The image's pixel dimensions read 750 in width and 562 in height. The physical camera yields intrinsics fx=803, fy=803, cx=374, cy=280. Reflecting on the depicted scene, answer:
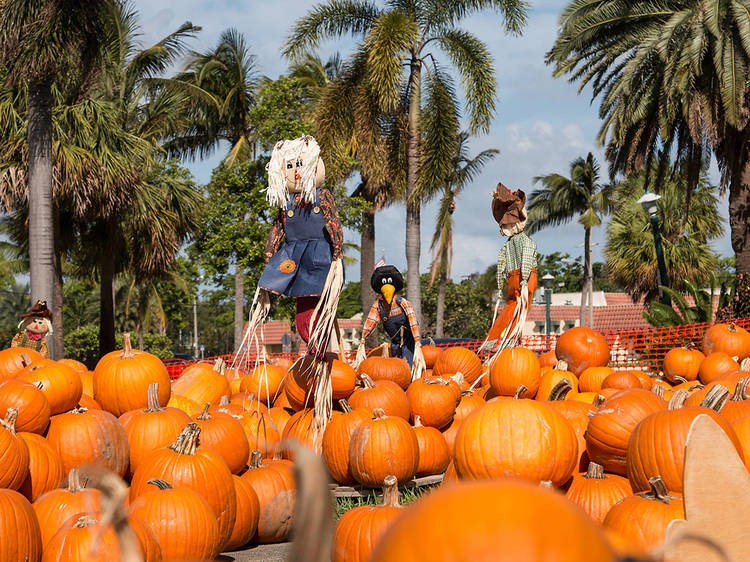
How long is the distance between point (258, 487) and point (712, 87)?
621 inches

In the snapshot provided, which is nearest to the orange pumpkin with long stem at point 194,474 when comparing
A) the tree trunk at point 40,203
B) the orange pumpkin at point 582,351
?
the orange pumpkin at point 582,351

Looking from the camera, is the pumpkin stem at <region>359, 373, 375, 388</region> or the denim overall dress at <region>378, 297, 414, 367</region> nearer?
the pumpkin stem at <region>359, 373, 375, 388</region>

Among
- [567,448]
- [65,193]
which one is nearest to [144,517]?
[567,448]

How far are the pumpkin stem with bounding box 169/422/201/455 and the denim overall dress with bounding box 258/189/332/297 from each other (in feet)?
5.71

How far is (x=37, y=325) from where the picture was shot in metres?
9.87

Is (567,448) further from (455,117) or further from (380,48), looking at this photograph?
(455,117)

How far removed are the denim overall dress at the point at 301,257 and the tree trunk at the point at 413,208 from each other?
1063 cm

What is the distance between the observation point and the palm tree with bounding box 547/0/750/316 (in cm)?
1656

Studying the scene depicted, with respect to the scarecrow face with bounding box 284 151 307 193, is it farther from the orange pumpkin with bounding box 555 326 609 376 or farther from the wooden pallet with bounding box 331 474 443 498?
the orange pumpkin with bounding box 555 326 609 376

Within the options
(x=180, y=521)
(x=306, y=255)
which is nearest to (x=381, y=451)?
(x=306, y=255)

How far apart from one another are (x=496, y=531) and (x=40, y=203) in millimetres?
11997

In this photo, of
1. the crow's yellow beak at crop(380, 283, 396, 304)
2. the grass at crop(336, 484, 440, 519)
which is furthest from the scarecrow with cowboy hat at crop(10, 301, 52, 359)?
the grass at crop(336, 484, 440, 519)

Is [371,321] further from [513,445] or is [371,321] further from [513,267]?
[513,445]

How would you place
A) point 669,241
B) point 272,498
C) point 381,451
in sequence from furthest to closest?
point 669,241
point 381,451
point 272,498
